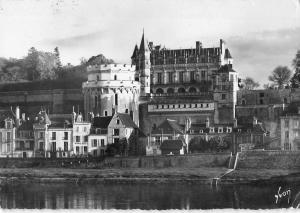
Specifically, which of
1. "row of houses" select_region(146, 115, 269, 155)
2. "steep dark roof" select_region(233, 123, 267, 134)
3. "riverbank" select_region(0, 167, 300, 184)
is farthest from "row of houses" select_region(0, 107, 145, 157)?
"steep dark roof" select_region(233, 123, 267, 134)

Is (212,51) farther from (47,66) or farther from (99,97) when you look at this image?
(47,66)

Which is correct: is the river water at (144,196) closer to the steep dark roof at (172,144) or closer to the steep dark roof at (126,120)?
the steep dark roof at (172,144)

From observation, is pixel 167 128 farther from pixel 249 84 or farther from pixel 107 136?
pixel 249 84

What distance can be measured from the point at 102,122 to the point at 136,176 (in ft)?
8.09

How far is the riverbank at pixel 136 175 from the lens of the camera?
11789mm

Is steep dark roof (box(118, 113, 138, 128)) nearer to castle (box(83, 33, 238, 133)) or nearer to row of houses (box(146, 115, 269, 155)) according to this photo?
castle (box(83, 33, 238, 133))

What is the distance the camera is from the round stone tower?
15.1 meters

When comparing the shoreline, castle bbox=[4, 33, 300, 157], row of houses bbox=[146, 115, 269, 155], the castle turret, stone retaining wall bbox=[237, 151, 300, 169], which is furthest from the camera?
the castle turret

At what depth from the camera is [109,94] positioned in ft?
50.2

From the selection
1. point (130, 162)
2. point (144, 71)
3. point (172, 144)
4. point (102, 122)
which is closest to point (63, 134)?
point (102, 122)

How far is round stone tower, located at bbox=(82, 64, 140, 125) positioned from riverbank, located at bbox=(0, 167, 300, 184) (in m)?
2.44

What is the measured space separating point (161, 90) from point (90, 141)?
3140 millimetres

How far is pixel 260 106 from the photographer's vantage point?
49.2ft

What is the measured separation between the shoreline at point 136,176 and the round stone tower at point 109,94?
2.46 m
